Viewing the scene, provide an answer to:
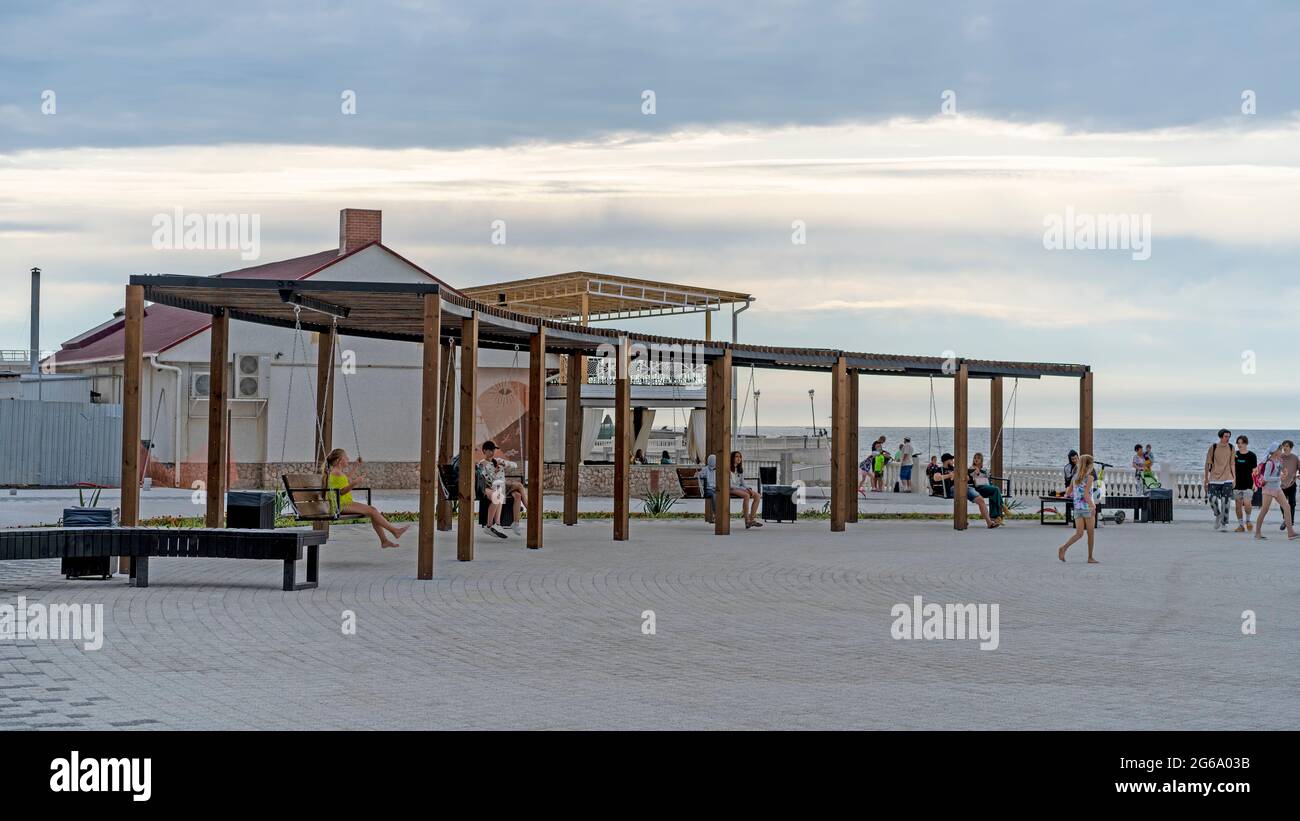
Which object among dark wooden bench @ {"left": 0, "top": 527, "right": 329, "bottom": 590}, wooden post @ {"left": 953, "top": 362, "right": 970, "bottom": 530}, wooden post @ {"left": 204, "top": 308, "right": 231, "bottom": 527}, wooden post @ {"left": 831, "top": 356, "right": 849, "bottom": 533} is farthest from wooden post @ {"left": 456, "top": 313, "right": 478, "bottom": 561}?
wooden post @ {"left": 953, "top": 362, "right": 970, "bottom": 530}

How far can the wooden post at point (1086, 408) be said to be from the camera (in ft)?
79.9

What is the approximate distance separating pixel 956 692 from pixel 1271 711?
1620mm

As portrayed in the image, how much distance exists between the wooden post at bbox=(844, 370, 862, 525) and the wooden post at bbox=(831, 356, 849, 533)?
1.26 meters

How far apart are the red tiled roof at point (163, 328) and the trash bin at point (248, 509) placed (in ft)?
52.1

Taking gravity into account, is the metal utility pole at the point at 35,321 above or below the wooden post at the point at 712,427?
above

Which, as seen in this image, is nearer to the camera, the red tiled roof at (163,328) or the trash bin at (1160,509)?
the trash bin at (1160,509)

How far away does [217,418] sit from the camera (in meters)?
16.3

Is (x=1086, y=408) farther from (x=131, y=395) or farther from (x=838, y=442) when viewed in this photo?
(x=131, y=395)

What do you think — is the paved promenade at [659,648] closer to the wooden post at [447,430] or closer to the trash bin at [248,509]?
the trash bin at [248,509]

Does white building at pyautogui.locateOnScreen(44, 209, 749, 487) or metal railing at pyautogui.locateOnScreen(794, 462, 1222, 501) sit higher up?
white building at pyautogui.locateOnScreen(44, 209, 749, 487)

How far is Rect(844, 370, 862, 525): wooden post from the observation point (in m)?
24.0

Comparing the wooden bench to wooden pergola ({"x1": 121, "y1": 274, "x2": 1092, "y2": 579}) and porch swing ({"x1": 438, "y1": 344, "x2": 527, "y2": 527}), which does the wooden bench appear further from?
porch swing ({"x1": 438, "y1": 344, "x2": 527, "y2": 527})

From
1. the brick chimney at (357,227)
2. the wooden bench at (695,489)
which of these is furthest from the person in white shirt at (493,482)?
the brick chimney at (357,227)
